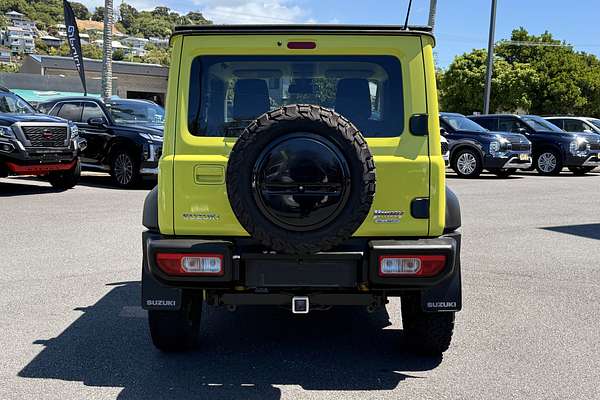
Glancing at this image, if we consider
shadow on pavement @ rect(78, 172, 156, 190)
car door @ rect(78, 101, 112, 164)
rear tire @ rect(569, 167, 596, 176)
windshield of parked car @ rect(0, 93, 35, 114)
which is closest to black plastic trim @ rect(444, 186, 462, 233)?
shadow on pavement @ rect(78, 172, 156, 190)

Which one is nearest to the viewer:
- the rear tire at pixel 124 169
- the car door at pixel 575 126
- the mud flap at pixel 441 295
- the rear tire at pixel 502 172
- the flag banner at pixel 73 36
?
the mud flap at pixel 441 295

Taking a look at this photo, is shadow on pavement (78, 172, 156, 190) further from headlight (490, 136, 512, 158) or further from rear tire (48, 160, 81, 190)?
headlight (490, 136, 512, 158)

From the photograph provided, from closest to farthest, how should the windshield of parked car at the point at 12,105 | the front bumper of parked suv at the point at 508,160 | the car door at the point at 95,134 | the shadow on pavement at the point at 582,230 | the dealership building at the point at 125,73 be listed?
the shadow on pavement at the point at 582,230 → the windshield of parked car at the point at 12,105 → the car door at the point at 95,134 → the front bumper of parked suv at the point at 508,160 → the dealership building at the point at 125,73

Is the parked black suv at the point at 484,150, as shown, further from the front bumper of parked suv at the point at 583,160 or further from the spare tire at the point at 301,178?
the spare tire at the point at 301,178

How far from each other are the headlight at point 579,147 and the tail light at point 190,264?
17059mm

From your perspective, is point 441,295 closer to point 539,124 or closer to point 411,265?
point 411,265

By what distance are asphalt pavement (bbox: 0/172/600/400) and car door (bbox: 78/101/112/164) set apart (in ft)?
18.9

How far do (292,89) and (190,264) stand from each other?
1200mm

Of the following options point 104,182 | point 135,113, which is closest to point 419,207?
point 135,113

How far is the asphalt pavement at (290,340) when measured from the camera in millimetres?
3838

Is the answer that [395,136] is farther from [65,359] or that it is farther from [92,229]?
[92,229]

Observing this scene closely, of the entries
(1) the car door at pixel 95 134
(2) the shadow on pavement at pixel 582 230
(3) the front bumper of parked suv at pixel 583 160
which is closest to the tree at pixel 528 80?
(3) the front bumper of parked suv at pixel 583 160

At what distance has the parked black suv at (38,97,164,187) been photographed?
1308 centimetres

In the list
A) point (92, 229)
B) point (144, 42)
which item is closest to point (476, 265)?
point (92, 229)
